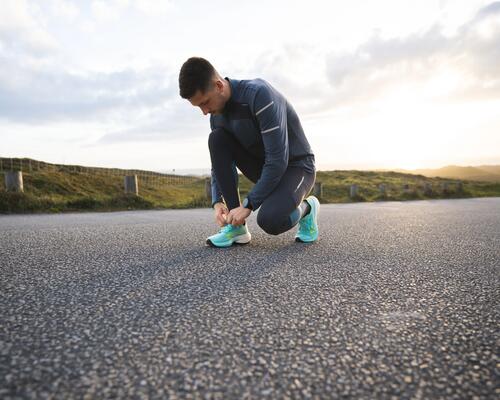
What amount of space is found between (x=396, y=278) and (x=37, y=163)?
44.4 m

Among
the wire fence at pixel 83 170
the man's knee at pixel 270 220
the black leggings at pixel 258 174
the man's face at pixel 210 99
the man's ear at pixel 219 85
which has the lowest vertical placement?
the man's knee at pixel 270 220

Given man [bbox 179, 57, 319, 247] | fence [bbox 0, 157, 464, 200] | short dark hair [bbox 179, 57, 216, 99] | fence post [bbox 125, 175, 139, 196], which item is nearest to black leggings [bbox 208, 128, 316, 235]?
man [bbox 179, 57, 319, 247]

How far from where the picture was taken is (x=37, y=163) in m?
39.0

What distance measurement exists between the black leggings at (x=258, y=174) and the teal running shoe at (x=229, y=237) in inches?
7.5

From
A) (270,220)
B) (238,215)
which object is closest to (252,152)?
(270,220)

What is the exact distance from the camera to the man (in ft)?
8.48

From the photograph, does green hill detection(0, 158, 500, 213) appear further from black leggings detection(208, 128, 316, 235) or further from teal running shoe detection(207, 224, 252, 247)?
teal running shoe detection(207, 224, 252, 247)

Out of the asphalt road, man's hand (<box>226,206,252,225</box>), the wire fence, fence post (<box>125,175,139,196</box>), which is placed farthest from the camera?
the wire fence

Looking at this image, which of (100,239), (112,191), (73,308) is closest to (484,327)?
(73,308)

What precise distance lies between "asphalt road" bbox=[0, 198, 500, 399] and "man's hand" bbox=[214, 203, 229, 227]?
352 mm

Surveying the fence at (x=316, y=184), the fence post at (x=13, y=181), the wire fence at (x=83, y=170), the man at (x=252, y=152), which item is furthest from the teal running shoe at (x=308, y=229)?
the wire fence at (x=83, y=170)

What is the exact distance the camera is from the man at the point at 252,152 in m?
2.59

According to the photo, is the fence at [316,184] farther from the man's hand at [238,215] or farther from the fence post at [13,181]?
the man's hand at [238,215]

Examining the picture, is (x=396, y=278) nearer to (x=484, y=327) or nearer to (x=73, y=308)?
(x=484, y=327)
